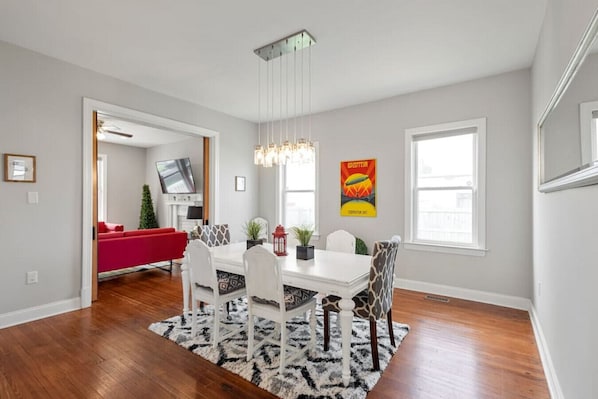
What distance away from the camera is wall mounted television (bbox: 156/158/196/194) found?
6.84m

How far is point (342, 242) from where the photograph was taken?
10.7ft

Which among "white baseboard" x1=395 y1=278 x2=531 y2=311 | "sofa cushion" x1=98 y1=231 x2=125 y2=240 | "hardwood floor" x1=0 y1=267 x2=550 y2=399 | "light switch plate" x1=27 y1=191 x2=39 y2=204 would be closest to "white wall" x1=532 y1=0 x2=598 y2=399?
"hardwood floor" x1=0 y1=267 x2=550 y2=399

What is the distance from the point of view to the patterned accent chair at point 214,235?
3568 mm

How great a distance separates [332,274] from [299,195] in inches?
127

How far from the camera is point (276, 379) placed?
2.06 meters

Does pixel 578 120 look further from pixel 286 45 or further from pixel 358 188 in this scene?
pixel 358 188

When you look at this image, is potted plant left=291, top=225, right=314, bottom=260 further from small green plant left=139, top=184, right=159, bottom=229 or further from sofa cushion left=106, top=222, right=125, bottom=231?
small green plant left=139, top=184, right=159, bottom=229

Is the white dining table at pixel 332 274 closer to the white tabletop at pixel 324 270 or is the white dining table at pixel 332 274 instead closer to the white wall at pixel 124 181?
the white tabletop at pixel 324 270

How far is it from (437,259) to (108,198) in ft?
24.7

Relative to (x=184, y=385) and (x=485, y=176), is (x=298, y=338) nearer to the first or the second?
(x=184, y=385)

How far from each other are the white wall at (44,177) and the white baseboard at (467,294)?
13.7ft

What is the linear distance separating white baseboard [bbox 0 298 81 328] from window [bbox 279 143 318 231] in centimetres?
323

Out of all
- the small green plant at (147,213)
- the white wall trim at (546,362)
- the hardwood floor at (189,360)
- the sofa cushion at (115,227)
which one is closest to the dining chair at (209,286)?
the hardwood floor at (189,360)

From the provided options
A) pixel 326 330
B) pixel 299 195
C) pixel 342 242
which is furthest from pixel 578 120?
pixel 299 195
